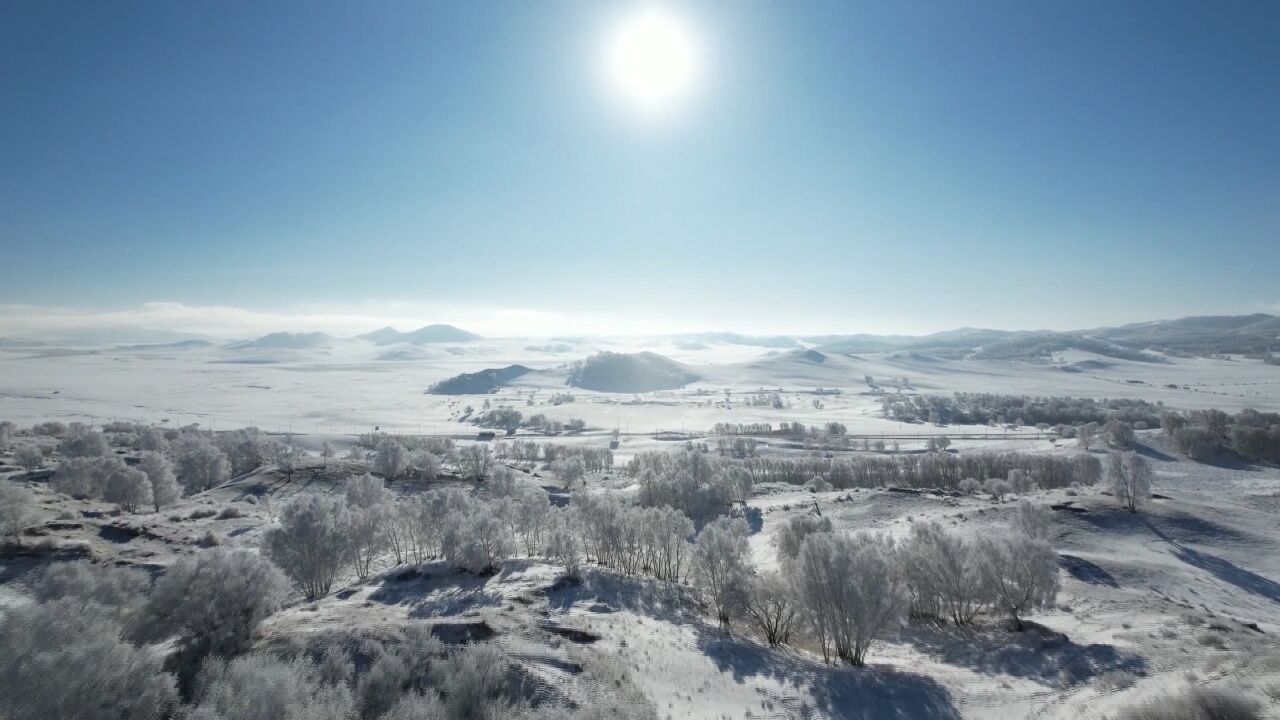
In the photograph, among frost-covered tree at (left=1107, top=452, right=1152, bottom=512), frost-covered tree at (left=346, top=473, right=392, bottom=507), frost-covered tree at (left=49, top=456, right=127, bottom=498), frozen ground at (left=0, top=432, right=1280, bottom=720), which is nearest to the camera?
frozen ground at (left=0, top=432, right=1280, bottom=720)

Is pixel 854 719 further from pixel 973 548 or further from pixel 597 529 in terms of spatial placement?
pixel 597 529

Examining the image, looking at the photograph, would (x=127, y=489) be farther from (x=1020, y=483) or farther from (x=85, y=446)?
(x=1020, y=483)

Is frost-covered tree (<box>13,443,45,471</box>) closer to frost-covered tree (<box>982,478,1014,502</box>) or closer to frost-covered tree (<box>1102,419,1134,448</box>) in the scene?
frost-covered tree (<box>982,478,1014,502</box>)

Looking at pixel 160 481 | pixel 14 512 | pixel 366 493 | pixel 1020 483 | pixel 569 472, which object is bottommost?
pixel 569 472

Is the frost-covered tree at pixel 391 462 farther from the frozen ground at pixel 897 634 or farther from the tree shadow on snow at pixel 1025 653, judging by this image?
the tree shadow on snow at pixel 1025 653

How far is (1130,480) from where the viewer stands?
62.3 meters

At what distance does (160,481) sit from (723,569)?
78.0 metres

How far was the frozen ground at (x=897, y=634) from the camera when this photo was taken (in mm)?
25672

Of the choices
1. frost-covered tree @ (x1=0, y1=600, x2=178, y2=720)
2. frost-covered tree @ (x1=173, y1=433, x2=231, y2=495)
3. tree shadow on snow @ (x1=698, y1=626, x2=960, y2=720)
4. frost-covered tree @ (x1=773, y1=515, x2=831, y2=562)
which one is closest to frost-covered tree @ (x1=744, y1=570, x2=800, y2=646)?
tree shadow on snow @ (x1=698, y1=626, x2=960, y2=720)

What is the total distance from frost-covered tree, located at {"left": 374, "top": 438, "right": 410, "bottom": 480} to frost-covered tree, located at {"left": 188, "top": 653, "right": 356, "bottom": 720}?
3109 inches

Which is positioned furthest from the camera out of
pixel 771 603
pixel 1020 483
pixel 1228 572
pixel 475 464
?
pixel 475 464

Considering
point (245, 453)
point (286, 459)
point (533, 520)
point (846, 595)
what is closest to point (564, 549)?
point (533, 520)

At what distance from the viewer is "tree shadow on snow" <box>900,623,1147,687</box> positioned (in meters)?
29.6

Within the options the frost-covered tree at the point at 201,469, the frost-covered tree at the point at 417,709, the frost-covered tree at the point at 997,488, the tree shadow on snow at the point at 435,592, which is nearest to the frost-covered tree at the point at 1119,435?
the frost-covered tree at the point at 997,488
